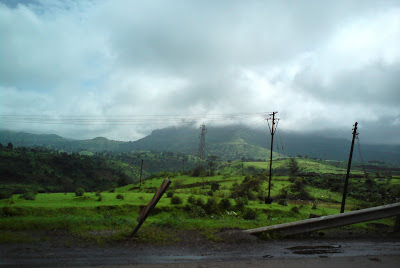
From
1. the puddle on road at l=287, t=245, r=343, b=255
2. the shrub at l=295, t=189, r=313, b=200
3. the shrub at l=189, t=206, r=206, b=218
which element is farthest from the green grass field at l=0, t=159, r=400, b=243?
the shrub at l=295, t=189, r=313, b=200

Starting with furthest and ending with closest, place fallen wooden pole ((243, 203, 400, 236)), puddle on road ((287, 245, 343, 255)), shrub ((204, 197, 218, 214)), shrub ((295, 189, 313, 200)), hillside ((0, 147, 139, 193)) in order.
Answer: hillside ((0, 147, 139, 193)), shrub ((295, 189, 313, 200)), shrub ((204, 197, 218, 214)), fallen wooden pole ((243, 203, 400, 236)), puddle on road ((287, 245, 343, 255))

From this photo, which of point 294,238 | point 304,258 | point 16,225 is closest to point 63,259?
point 16,225

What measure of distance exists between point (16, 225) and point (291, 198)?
54.9 meters

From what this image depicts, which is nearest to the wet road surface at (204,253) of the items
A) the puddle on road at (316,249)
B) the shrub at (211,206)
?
the puddle on road at (316,249)

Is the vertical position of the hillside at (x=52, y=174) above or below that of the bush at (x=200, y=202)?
below

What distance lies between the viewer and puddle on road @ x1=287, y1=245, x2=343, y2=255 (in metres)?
6.15

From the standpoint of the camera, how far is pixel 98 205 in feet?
67.9

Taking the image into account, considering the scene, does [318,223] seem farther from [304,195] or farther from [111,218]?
[304,195]

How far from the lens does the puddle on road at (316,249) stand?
242 inches

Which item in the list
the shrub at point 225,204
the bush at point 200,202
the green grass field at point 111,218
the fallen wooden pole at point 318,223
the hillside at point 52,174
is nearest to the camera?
the fallen wooden pole at point 318,223

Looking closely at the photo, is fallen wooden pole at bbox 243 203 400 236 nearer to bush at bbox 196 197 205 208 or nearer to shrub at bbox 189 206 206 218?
shrub at bbox 189 206 206 218

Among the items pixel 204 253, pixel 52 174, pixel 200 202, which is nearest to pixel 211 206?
pixel 200 202

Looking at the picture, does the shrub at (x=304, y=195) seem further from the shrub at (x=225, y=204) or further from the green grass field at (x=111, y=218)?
the shrub at (x=225, y=204)

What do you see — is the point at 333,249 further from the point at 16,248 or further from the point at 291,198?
the point at 291,198
